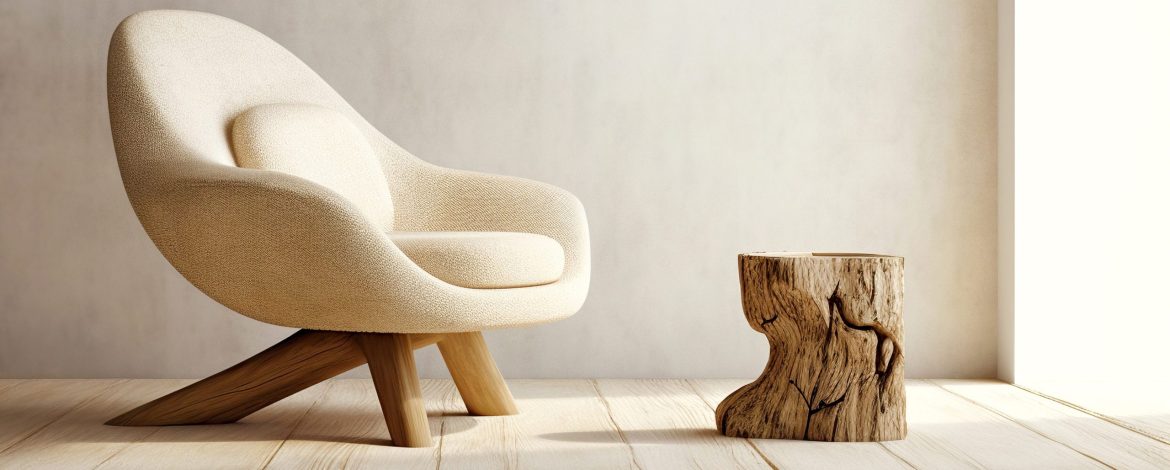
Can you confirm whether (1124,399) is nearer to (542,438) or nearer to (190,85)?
(542,438)

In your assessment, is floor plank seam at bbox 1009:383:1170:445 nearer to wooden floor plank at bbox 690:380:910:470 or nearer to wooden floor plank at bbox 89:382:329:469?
wooden floor plank at bbox 690:380:910:470

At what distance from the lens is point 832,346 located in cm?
172

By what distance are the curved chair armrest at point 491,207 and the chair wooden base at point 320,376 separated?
25 cm

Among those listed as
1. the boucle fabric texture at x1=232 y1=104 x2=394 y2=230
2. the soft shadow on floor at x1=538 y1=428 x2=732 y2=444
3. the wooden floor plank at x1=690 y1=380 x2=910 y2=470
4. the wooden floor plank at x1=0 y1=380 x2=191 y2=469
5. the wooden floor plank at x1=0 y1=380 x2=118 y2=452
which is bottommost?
the soft shadow on floor at x1=538 y1=428 x2=732 y2=444

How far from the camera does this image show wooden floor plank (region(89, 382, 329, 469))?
161 cm

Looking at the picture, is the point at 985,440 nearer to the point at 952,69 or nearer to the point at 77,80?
the point at 952,69

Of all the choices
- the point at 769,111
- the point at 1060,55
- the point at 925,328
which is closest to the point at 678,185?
the point at 769,111

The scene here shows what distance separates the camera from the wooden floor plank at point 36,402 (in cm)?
188

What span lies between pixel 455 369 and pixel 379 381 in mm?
300

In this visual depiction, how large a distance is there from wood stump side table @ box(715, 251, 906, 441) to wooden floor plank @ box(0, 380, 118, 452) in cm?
131

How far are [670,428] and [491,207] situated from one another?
0.58 meters

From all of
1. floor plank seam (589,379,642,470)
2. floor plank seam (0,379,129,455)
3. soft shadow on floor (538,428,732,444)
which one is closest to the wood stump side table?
soft shadow on floor (538,428,732,444)

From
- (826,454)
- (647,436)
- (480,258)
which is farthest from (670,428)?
(480,258)

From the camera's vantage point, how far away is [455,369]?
2.01 metres
